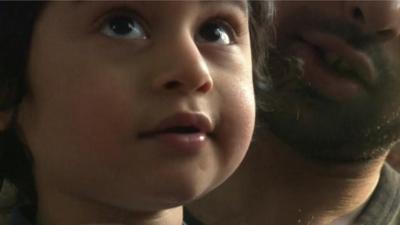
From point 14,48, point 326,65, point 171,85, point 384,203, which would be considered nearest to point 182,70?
→ point 171,85

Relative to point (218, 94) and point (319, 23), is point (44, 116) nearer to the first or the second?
point (218, 94)

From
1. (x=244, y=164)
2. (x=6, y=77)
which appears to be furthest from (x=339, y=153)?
(x=6, y=77)

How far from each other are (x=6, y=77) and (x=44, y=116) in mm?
39

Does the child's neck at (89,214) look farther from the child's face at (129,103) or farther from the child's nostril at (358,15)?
the child's nostril at (358,15)

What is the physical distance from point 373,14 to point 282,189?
7.0 inches

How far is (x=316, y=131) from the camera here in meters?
0.64

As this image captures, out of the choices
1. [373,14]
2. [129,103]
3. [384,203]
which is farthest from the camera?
[384,203]

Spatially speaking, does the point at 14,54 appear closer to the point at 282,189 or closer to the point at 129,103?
the point at 129,103

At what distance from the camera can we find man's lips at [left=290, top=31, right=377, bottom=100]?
62 centimetres

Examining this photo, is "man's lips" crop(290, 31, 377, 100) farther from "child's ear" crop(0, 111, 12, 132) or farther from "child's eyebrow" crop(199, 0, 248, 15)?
"child's ear" crop(0, 111, 12, 132)

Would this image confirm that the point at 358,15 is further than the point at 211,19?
Yes

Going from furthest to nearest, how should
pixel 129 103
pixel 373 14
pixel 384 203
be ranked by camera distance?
pixel 384 203, pixel 373 14, pixel 129 103

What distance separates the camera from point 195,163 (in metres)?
0.45

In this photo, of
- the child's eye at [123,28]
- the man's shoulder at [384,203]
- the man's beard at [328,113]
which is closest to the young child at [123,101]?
the child's eye at [123,28]
